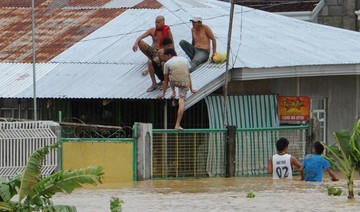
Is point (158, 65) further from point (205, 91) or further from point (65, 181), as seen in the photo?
point (65, 181)

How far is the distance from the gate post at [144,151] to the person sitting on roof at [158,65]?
1831 mm

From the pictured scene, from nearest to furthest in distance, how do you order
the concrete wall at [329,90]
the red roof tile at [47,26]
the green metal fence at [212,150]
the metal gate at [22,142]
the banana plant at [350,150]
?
the banana plant at [350,150], the metal gate at [22,142], the green metal fence at [212,150], the concrete wall at [329,90], the red roof tile at [47,26]

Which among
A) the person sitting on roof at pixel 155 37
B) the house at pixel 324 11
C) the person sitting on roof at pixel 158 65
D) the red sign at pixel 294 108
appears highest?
the house at pixel 324 11

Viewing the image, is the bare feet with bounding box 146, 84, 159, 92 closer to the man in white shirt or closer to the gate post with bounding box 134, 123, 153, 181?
the man in white shirt

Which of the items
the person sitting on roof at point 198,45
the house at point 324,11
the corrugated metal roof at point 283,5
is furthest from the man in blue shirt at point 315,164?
the corrugated metal roof at point 283,5

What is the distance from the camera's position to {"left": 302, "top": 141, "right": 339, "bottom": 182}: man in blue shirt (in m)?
22.4

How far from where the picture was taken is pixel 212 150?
2545cm

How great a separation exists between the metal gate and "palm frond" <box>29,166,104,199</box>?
8.42 metres

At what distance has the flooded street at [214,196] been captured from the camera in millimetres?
18469

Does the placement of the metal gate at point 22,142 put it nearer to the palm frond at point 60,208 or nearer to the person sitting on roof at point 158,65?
the person sitting on roof at point 158,65

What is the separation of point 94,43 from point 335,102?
5.70m

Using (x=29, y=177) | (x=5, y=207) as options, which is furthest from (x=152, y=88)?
(x=5, y=207)

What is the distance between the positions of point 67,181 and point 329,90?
1559 cm

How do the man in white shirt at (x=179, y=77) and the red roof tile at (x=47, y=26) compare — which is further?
the red roof tile at (x=47, y=26)
